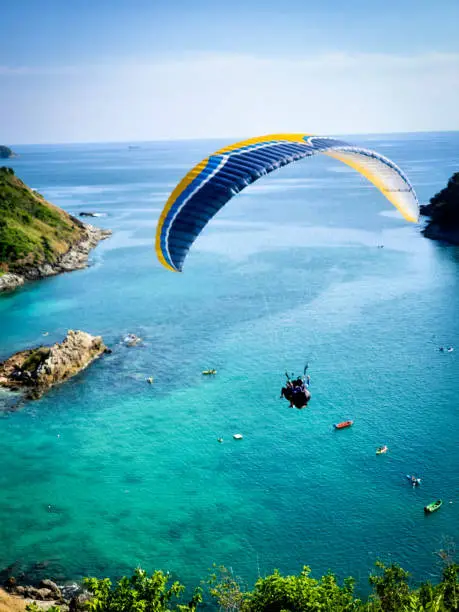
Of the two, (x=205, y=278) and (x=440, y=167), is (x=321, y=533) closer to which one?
(x=205, y=278)

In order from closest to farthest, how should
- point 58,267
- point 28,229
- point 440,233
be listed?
point 58,267 → point 28,229 → point 440,233

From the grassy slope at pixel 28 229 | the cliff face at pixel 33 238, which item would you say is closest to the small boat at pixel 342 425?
the cliff face at pixel 33 238

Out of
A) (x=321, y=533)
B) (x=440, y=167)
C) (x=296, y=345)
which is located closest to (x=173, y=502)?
(x=321, y=533)

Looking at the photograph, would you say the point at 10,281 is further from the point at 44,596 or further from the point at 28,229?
the point at 44,596

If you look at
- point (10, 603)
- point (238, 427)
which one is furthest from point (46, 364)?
point (10, 603)

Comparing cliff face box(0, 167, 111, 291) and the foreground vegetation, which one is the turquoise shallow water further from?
the foreground vegetation

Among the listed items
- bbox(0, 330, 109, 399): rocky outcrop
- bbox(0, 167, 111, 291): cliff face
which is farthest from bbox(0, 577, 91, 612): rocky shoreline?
bbox(0, 167, 111, 291): cliff face

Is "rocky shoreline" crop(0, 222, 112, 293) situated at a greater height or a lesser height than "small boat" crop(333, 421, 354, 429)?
greater
